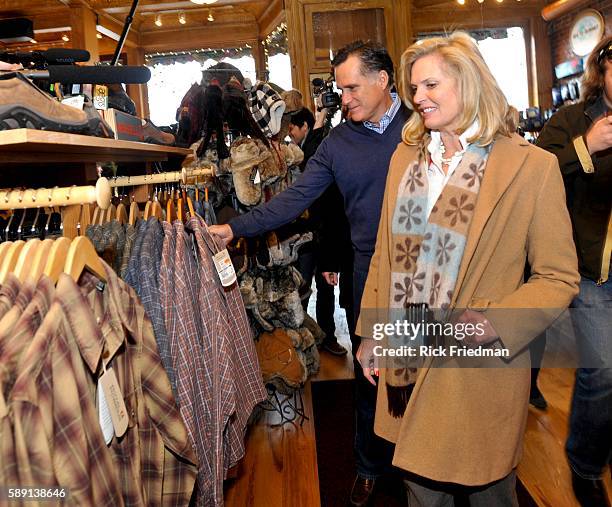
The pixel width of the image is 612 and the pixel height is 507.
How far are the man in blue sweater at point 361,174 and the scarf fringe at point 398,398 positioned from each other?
646 mm

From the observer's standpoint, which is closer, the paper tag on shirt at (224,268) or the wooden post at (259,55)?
the paper tag on shirt at (224,268)

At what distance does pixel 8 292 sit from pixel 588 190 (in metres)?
1.82

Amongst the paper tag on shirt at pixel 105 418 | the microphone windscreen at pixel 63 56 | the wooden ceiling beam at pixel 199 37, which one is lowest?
the paper tag on shirt at pixel 105 418

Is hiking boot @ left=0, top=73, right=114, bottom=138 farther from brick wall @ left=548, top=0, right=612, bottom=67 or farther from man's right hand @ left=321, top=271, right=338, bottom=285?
brick wall @ left=548, top=0, right=612, bottom=67

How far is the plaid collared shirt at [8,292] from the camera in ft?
3.26

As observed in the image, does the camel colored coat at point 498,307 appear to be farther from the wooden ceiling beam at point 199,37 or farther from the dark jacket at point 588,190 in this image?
the wooden ceiling beam at point 199,37

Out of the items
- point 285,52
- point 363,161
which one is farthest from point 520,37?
point 363,161

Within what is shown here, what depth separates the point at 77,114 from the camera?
53.4 inches

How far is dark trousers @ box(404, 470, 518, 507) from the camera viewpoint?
159 cm

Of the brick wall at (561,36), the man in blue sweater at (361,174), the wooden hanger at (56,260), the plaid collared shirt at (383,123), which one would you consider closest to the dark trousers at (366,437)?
the man in blue sweater at (361,174)

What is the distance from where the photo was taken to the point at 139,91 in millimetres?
7910

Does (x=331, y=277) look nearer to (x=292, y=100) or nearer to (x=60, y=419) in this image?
(x=292, y=100)

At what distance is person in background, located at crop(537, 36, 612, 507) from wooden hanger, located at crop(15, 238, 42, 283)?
5.22ft

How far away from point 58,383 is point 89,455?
0.45ft
